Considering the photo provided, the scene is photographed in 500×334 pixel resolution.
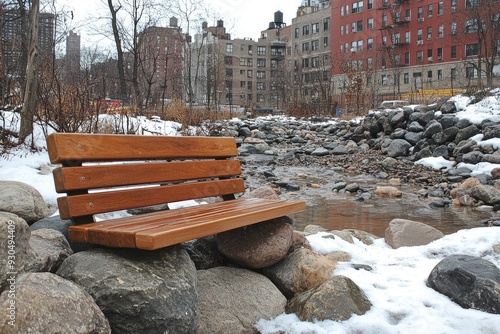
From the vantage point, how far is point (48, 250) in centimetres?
276

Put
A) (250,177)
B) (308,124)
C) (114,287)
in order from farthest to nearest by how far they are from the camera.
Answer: (308,124) → (250,177) → (114,287)

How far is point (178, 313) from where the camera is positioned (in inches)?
96.7

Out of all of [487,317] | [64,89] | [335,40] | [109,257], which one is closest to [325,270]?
[487,317]

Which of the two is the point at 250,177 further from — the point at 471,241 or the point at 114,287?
the point at 114,287

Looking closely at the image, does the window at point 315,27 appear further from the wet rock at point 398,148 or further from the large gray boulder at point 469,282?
the large gray boulder at point 469,282

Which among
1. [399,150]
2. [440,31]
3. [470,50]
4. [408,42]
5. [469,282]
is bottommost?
[469,282]

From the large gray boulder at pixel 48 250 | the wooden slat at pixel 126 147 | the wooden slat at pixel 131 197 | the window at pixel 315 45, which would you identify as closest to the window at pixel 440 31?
the window at pixel 315 45

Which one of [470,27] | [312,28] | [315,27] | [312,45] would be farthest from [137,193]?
[312,28]

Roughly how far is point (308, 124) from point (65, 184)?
21689 mm

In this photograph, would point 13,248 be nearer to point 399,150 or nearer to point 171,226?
point 171,226

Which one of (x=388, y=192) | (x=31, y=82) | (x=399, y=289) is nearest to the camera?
(x=399, y=289)

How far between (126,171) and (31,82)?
4988mm

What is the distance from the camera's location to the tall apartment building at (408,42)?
50438mm

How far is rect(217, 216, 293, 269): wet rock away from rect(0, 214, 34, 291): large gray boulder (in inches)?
61.6
